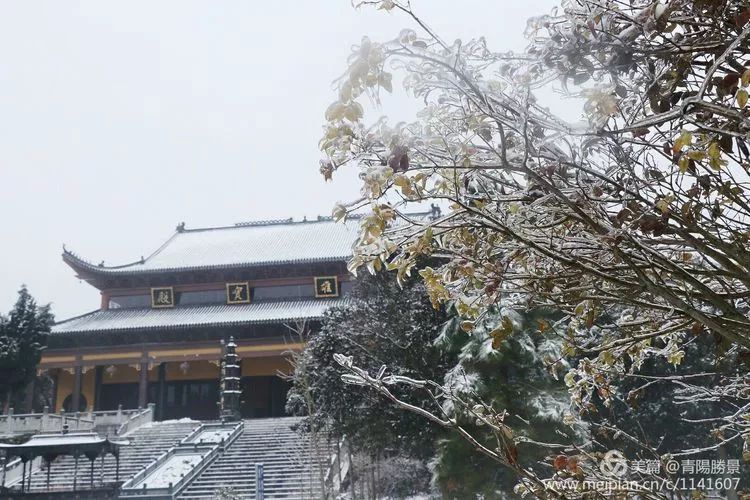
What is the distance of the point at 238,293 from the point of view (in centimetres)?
2803

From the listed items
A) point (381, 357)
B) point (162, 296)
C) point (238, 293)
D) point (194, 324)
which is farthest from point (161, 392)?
point (381, 357)

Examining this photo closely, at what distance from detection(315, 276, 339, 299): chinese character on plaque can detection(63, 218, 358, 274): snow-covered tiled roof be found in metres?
0.83

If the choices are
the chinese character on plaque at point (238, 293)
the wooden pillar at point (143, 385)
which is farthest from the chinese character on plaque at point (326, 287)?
the wooden pillar at point (143, 385)

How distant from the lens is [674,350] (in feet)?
9.65

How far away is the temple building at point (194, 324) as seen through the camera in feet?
86.8

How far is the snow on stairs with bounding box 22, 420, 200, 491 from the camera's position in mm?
19552

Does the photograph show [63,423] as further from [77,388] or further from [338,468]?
[338,468]

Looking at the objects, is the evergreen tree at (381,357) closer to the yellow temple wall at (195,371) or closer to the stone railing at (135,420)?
the stone railing at (135,420)

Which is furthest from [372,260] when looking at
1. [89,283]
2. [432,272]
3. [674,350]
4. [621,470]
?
[89,283]

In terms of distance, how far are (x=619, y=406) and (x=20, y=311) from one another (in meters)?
21.5

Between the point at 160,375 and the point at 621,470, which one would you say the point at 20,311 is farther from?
the point at 621,470

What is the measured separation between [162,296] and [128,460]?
935cm

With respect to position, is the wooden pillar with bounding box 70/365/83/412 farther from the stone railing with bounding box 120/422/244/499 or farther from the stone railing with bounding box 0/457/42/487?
the stone railing with bounding box 120/422/244/499

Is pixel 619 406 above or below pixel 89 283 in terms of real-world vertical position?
below
